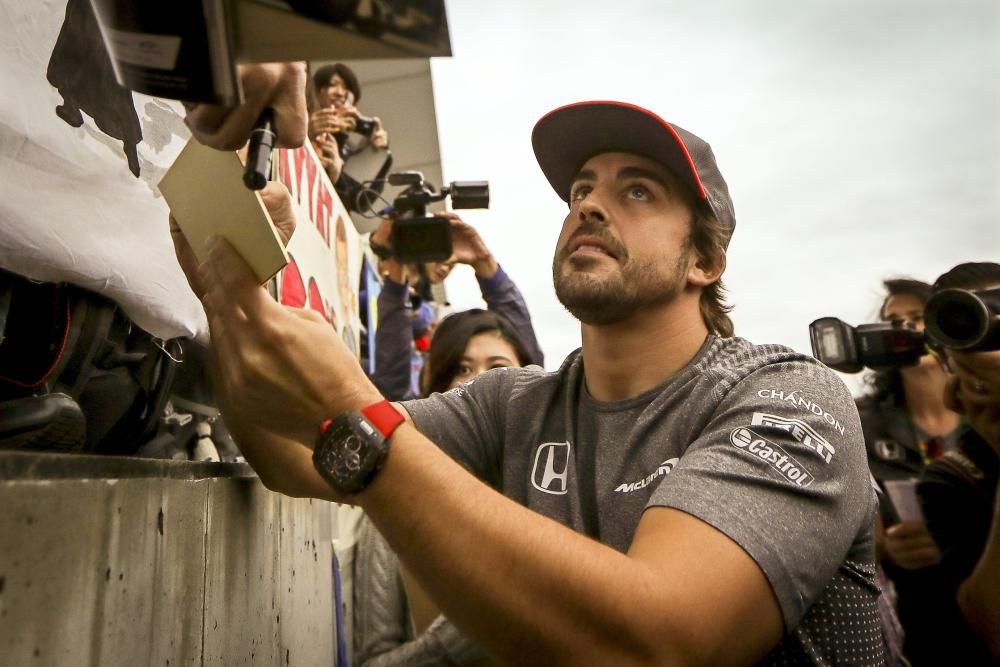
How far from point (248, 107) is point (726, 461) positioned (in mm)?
677

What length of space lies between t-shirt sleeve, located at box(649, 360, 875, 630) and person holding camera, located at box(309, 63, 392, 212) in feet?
5.28

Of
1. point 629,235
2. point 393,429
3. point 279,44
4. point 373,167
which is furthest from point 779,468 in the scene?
point 373,167

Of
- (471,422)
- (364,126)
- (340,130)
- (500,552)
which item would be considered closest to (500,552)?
(500,552)

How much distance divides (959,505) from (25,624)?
66.5 inches

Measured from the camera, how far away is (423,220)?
1.94 m

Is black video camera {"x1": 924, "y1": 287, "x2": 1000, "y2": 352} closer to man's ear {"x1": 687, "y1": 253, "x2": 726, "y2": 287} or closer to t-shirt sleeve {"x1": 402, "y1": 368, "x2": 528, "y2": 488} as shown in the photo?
man's ear {"x1": 687, "y1": 253, "x2": 726, "y2": 287}

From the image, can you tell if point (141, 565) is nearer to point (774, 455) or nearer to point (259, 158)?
point (259, 158)

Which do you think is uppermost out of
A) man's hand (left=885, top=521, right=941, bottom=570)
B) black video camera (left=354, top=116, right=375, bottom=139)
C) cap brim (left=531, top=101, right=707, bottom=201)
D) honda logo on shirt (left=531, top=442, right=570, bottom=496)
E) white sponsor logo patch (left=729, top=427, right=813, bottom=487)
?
black video camera (left=354, top=116, right=375, bottom=139)

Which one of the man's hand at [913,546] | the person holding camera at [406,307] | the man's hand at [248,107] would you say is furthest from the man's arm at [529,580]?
the person holding camera at [406,307]

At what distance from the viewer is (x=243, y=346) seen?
0.71 metres

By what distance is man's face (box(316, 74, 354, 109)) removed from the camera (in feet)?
8.38

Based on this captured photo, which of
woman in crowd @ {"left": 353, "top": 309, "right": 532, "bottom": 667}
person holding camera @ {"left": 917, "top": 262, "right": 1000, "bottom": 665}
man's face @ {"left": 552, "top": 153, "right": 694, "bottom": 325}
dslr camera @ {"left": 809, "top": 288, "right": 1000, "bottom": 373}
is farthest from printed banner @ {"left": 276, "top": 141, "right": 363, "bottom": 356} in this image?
A: person holding camera @ {"left": 917, "top": 262, "right": 1000, "bottom": 665}

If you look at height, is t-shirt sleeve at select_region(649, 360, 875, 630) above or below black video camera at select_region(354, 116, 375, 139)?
below

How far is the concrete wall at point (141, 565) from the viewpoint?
1.78 ft
